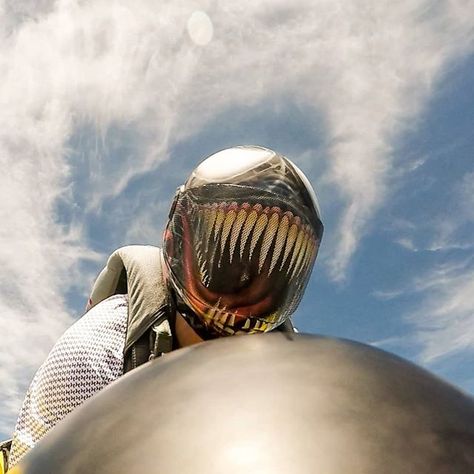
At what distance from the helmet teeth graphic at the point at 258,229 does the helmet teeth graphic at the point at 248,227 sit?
0.01 m

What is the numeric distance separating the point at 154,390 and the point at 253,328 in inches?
Answer: 42.1

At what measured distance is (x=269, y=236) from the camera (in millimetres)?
1875

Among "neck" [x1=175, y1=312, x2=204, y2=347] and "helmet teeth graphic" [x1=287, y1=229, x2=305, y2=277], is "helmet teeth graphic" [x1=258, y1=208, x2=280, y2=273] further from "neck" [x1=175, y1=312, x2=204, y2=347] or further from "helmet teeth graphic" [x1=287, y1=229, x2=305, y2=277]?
"neck" [x1=175, y1=312, x2=204, y2=347]

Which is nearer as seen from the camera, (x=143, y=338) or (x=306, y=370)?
(x=306, y=370)

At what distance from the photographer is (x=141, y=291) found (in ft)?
6.42

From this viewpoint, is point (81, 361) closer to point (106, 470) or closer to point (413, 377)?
point (106, 470)

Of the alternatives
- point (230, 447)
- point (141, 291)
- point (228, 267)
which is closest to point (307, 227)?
point (228, 267)

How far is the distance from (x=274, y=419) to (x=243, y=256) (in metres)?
1.15

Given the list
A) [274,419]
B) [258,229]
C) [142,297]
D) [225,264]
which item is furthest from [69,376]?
[274,419]

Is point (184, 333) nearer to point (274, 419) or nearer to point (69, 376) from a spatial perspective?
point (69, 376)

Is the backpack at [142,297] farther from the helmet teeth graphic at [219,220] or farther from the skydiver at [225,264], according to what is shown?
the helmet teeth graphic at [219,220]

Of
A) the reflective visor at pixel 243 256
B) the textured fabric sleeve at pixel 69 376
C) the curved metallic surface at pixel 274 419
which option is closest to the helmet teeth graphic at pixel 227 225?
the reflective visor at pixel 243 256

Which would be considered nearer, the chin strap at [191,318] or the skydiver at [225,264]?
the skydiver at [225,264]

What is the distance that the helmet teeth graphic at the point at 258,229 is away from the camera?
6.15 ft
